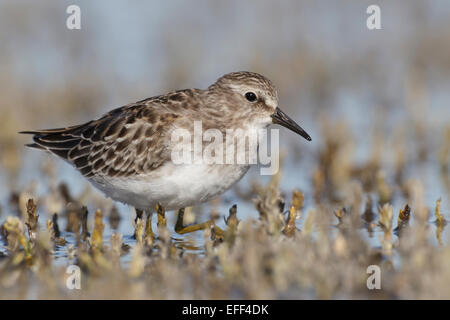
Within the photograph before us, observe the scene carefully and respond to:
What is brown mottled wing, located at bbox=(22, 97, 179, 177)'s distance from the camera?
24.6ft

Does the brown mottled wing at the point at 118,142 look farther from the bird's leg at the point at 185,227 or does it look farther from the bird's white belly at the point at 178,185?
the bird's leg at the point at 185,227

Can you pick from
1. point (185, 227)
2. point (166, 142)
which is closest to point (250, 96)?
point (166, 142)

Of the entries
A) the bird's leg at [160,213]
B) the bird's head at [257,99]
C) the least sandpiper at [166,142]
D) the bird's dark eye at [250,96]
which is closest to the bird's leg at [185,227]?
the least sandpiper at [166,142]

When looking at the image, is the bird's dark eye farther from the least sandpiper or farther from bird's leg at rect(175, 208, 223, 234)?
bird's leg at rect(175, 208, 223, 234)

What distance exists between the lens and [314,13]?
15898mm

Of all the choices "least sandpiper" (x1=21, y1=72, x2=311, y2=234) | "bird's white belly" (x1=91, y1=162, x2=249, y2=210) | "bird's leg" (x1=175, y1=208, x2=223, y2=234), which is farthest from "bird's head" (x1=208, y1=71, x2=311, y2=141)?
"bird's leg" (x1=175, y1=208, x2=223, y2=234)

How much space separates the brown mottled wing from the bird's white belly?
0.40 ft

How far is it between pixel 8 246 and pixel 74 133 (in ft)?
6.18

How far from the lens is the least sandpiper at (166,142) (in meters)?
7.21

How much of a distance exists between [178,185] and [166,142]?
20.0 inches

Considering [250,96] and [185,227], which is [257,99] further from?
[185,227]

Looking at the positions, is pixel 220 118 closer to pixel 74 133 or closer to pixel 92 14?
pixel 74 133

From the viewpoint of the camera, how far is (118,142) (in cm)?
791
